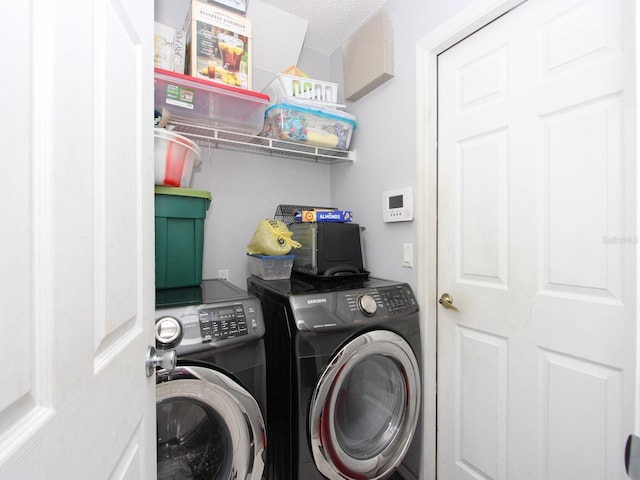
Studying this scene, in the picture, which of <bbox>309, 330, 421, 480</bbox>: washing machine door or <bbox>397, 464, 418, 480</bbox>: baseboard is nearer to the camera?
<bbox>309, 330, 421, 480</bbox>: washing machine door

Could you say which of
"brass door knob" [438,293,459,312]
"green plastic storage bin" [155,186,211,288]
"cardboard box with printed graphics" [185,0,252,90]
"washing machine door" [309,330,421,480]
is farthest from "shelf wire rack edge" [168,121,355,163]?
"washing machine door" [309,330,421,480]

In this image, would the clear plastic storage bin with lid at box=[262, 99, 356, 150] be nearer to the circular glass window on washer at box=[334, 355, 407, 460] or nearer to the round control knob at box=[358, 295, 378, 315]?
the round control knob at box=[358, 295, 378, 315]

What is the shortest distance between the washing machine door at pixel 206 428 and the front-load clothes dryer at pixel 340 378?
0.62ft

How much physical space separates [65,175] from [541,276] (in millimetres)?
1416

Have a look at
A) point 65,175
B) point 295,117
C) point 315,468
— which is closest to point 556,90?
point 295,117

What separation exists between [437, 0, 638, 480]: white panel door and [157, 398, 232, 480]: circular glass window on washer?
1077 mm

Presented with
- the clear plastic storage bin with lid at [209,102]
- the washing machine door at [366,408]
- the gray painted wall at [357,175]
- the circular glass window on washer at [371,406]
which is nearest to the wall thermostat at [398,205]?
the gray painted wall at [357,175]

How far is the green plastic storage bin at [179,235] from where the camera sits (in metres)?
1.30

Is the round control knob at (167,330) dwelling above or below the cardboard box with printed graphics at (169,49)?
below

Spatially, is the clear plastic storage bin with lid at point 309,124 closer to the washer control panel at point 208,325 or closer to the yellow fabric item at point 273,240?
the yellow fabric item at point 273,240

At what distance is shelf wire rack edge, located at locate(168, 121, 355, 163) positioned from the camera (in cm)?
156

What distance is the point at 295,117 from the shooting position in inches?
64.8

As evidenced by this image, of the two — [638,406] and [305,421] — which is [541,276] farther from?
[305,421]

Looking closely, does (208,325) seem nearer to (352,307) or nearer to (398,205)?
(352,307)
